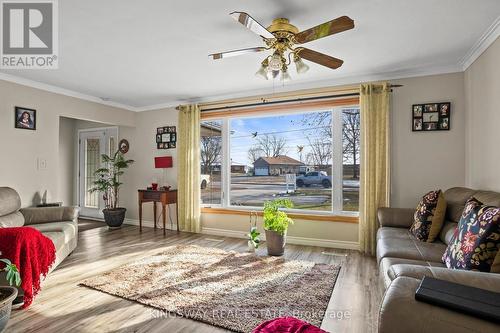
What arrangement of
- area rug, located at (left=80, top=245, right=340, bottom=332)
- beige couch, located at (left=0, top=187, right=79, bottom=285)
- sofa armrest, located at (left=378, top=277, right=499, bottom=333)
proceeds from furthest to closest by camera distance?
beige couch, located at (left=0, top=187, right=79, bottom=285) → area rug, located at (left=80, top=245, right=340, bottom=332) → sofa armrest, located at (left=378, top=277, right=499, bottom=333)

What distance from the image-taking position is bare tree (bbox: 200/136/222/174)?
4941mm

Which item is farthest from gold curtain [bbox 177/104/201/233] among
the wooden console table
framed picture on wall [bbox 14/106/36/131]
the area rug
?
framed picture on wall [bbox 14/106/36/131]

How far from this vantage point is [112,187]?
569 cm

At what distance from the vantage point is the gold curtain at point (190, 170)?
4.78 meters

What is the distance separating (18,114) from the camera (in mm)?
3742

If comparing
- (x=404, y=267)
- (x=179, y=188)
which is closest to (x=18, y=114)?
(x=179, y=188)

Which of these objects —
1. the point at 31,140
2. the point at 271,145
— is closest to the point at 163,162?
the point at 31,140

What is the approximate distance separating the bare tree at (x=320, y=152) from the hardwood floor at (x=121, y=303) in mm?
1311

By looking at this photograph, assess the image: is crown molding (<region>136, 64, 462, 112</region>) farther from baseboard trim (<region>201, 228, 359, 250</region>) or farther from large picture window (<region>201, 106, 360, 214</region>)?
baseboard trim (<region>201, 228, 359, 250</region>)

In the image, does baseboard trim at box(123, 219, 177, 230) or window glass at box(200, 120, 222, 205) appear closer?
window glass at box(200, 120, 222, 205)

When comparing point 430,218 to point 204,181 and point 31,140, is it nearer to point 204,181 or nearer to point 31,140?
point 204,181

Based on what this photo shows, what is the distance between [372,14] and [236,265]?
2888mm

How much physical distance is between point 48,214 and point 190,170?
6.94 feet

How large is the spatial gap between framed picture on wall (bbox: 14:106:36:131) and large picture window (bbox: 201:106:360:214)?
8.37 ft
